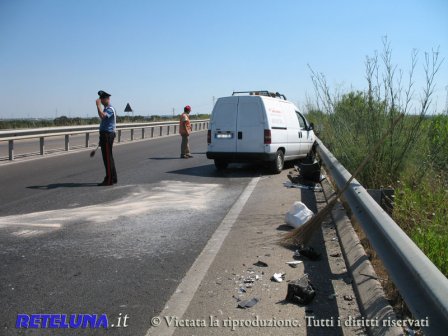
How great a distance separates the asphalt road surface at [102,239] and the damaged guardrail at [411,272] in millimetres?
1765

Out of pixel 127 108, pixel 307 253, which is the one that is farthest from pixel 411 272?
pixel 127 108

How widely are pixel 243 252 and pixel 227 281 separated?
2.98ft

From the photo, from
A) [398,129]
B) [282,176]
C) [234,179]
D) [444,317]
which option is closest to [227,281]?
[444,317]

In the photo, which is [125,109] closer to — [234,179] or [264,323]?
[234,179]

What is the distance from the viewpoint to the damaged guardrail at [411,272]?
2098mm

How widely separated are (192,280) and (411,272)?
7.24 feet

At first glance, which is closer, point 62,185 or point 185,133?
point 62,185

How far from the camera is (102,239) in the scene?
5.56 meters

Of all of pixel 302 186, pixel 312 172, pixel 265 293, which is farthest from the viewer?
pixel 312 172

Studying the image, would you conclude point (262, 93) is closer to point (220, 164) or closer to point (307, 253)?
point (220, 164)

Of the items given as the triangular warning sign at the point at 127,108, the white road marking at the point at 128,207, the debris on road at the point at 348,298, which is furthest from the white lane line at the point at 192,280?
the triangular warning sign at the point at 127,108

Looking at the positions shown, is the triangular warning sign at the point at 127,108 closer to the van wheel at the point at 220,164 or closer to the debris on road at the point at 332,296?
the van wheel at the point at 220,164

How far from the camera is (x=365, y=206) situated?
13.2ft

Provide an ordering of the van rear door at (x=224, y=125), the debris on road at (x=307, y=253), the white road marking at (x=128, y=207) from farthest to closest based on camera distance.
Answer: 1. the van rear door at (x=224, y=125)
2. the white road marking at (x=128, y=207)
3. the debris on road at (x=307, y=253)
